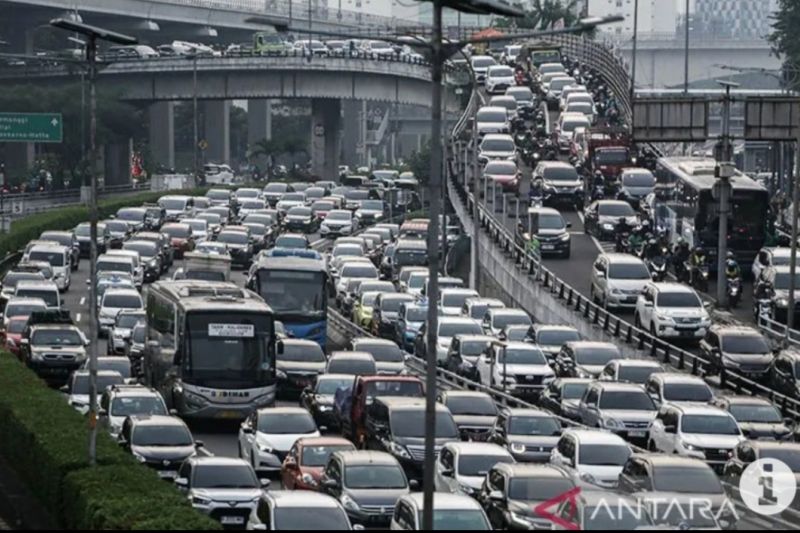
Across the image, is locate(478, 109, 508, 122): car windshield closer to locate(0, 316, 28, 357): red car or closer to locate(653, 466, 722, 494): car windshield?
locate(0, 316, 28, 357): red car

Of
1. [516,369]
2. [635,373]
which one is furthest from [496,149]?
[635,373]

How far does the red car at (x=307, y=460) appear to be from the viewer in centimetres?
3328

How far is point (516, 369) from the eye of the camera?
159ft

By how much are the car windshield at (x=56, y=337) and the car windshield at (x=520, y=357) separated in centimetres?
968

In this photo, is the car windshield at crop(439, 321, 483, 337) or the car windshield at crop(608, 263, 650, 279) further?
the car windshield at crop(608, 263, 650, 279)

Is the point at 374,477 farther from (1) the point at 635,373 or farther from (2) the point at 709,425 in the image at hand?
(1) the point at 635,373

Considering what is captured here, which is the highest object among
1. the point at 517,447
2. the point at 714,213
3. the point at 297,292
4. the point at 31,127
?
the point at 31,127

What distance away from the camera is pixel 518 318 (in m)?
57.5

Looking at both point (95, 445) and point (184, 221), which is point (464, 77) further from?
point (95, 445)

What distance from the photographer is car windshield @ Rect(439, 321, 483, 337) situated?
2158 inches

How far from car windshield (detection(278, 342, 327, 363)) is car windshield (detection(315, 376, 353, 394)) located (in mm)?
4954

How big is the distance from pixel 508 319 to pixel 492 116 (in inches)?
1799

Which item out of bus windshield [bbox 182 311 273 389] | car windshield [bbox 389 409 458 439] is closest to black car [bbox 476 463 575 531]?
car windshield [bbox 389 409 458 439]

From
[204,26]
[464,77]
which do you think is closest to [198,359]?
[464,77]
